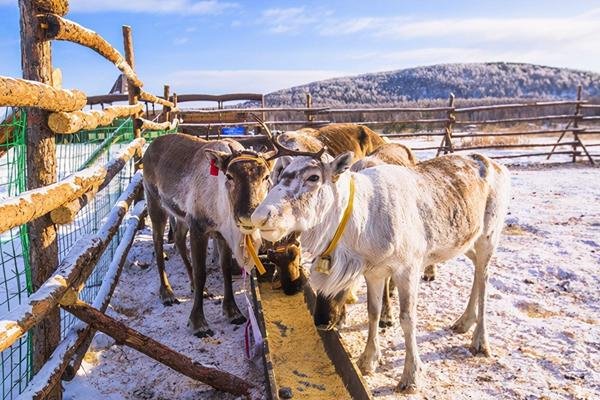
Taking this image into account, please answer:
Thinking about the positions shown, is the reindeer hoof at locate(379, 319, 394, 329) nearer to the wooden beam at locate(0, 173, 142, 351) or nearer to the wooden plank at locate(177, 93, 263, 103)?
the wooden beam at locate(0, 173, 142, 351)

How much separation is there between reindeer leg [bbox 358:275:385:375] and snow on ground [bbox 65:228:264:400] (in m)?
0.80

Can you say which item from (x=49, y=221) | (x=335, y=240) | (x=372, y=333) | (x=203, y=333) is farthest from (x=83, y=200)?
(x=372, y=333)

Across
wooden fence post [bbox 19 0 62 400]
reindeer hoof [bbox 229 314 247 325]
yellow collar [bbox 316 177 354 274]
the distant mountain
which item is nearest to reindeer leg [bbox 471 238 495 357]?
yellow collar [bbox 316 177 354 274]

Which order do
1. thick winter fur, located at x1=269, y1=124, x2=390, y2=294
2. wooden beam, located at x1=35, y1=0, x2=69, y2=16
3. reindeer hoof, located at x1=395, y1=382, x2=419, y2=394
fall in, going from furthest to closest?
thick winter fur, located at x1=269, y1=124, x2=390, y2=294, reindeer hoof, located at x1=395, y1=382, x2=419, y2=394, wooden beam, located at x1=35, y1=0, x2=69, y2=16

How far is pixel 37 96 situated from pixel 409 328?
2.75m

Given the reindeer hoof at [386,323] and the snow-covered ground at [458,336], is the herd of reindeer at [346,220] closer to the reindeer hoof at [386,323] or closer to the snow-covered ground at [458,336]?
the reindeer hoof at [386,323]

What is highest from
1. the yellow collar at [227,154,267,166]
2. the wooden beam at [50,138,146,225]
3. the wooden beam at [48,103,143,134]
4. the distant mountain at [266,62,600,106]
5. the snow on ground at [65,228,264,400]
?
the distant mountain at [266,62,600,106]

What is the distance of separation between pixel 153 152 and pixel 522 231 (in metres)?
5.45

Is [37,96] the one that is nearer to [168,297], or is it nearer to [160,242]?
[168,297]

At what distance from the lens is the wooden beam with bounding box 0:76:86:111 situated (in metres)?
2.02

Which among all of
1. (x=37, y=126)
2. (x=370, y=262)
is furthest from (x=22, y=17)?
(x=370, y=262)

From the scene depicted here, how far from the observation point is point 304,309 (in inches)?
174

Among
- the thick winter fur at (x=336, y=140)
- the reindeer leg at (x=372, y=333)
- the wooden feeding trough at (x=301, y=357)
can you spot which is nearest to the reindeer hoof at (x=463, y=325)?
the reindeer leg at (x=372, y=333)

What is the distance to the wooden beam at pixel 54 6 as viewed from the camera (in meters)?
2.54
